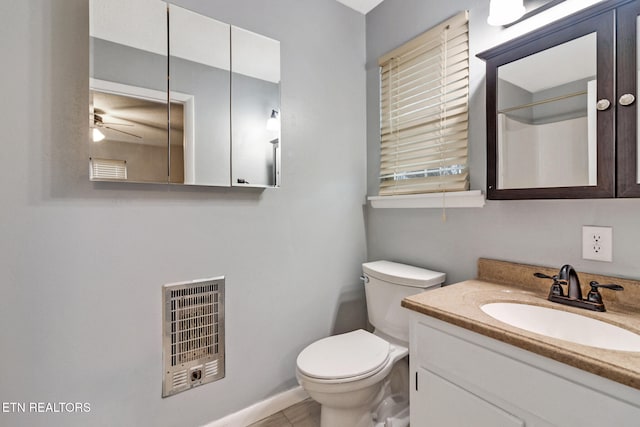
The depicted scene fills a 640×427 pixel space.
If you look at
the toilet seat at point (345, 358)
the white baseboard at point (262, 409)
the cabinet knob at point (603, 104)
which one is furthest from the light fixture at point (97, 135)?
the cabinet knob at point (603, 104)

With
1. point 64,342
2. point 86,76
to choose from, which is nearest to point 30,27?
point 86,76

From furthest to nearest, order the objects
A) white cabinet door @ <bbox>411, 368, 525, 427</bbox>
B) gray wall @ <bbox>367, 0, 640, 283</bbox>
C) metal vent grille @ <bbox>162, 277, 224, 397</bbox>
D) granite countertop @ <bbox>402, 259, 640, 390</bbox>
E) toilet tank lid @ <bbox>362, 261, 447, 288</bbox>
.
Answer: toilet tank lid @ <bbox>362, 261, 447, 288</bbox>
metal vent grille @ <bbox>162, 277, 224, 397</bbox>
gray wall @ <bbox>367, 0, 640, 283</bbox>
white cabinet door @ <bbox>411, 368, 525, 427</bbox>
granite countertop @ <bbox>402, 259, 640, 390</bbox>

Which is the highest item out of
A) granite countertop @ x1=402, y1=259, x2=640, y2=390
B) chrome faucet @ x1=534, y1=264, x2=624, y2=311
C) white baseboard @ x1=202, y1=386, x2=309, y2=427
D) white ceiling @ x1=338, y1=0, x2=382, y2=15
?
white ceiling @ x1=338, y1=0, x2=382, y2=15

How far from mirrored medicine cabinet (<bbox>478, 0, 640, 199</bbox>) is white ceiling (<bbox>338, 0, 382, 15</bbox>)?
3.44ft

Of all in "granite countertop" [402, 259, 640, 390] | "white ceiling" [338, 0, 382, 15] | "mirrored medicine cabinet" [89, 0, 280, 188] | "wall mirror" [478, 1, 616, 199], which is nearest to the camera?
"granite countertop" [402, 259, 640, 390]

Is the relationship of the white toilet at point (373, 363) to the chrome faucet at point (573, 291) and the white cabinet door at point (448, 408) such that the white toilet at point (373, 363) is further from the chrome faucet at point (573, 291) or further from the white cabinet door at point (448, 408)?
the chrome faucet at point (573, 291)

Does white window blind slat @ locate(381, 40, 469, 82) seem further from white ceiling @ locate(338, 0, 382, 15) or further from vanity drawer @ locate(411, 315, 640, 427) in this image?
vanity drawer @ locate(411, 315, 640, 427)

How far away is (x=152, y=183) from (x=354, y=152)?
1.26 metres

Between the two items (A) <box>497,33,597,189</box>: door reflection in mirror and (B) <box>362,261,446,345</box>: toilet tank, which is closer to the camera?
(A) <box>497,33,597,189</box>: door reflection in mirror

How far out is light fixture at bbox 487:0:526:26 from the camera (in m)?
1.22

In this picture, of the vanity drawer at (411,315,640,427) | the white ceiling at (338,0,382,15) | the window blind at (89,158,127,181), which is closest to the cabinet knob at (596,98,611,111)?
the vanity drawer at (411,315,640,427)

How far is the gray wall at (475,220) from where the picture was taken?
1099 millimetres

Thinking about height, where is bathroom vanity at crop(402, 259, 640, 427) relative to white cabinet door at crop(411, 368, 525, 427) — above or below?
above

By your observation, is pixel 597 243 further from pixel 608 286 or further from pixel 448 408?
pixel 448 408
